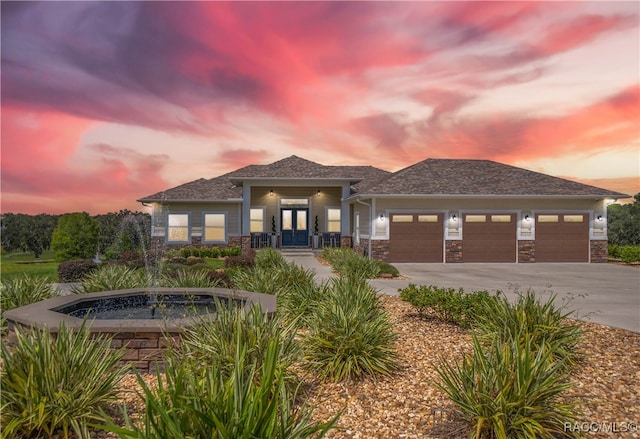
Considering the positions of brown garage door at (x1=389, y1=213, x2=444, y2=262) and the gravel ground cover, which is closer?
the gravel ground cover

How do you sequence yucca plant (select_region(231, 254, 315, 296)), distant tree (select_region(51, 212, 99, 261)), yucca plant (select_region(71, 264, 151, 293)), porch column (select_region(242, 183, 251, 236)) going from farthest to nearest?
porch column (select_region(242, 183, 251, 236)) < distant tree (select_region(51, 212, 99, 261)) < yucca plant (select_region(71, 264, 151, 293)) < yucca plant (select_region(231, 254, 315, 296))

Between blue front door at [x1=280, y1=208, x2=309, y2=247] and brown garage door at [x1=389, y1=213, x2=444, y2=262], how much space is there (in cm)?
756

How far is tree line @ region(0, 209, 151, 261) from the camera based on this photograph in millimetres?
19266

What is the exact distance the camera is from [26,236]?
29.1m

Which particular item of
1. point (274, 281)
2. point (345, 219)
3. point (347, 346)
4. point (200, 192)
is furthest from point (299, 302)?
point (200, 192)

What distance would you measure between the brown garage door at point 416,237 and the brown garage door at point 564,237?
5.39 m

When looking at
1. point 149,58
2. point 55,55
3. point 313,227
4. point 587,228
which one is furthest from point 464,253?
point 55,55

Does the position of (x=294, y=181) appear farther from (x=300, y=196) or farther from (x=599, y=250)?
(x=599, y=250)

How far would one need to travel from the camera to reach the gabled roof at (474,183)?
19.5 m

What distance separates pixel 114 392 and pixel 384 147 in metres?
18.3

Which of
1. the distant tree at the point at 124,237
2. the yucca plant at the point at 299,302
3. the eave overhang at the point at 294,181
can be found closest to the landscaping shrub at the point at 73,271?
the distant tree at the point at 124,237

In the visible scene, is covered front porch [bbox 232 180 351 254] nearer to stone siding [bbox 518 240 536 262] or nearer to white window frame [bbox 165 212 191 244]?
white window frame [bbox 165 212 191 244]

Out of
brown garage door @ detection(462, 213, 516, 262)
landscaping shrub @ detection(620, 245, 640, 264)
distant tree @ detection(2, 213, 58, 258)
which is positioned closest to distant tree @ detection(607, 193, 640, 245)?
landscaping shrub @ detection(620, 245, 640, 264)

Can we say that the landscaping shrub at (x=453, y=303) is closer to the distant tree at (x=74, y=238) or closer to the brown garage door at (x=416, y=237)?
the brown garage door at (x=416, y=237)
